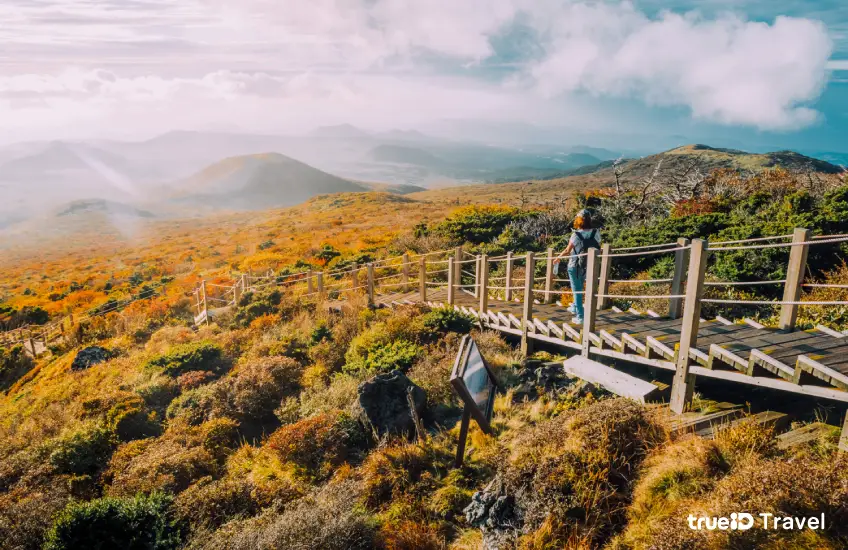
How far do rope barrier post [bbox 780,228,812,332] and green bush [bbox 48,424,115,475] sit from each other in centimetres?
897

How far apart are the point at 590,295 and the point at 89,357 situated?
1371 centimetres

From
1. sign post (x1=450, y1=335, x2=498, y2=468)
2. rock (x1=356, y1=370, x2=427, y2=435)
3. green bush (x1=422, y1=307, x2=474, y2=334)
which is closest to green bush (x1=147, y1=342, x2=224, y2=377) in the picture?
green bush (x1=422, y1=307, x2=474, y2=334)

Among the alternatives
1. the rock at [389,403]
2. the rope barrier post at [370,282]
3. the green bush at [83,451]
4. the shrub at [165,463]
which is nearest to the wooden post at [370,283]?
the rope barrier post at [370,282]

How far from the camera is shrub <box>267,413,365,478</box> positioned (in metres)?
5.56

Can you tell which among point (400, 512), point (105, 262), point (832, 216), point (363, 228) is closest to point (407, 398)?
point (400, 512)

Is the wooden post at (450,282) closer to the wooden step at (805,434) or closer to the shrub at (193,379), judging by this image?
the shrub at (193,379)

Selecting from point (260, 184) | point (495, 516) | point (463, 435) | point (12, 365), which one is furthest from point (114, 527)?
point (260, 184)

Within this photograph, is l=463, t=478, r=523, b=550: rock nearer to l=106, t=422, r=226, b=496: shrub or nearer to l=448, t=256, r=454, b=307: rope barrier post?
l=106, t=422, r=226, b=496: shrub

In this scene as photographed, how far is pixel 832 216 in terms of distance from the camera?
8.95 m

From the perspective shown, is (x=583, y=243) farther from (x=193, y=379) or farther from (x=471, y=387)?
(x=193, y=379)

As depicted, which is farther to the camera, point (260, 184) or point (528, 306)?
point (260, 184)

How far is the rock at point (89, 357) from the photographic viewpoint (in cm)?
1256

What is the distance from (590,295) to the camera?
6117mm

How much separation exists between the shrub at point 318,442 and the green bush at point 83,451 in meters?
2.70
